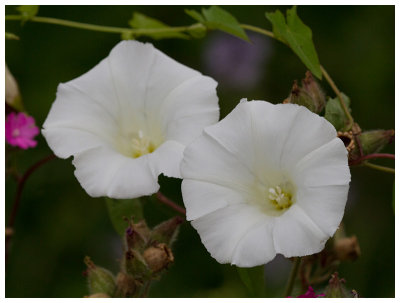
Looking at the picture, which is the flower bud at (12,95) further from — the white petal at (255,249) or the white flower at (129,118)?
the white petal at (255,249)

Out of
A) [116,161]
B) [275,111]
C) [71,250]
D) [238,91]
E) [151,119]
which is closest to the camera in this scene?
[275,111]

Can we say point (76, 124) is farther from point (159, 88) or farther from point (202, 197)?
point (202, 197)

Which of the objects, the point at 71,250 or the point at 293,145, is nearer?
the point at 293,145

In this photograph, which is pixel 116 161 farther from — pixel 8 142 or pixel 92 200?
pixel 92 200

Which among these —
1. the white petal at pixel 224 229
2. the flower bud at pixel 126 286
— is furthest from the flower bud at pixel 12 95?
the white petal at pixel 224 229

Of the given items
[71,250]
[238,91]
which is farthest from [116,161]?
[238,91]

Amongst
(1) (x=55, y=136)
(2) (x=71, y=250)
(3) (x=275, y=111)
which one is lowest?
(2) (x=71, y=250)

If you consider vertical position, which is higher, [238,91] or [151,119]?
[151,119]
